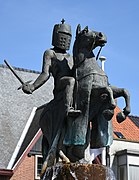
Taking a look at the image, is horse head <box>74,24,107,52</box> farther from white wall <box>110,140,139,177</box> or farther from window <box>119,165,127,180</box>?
window <box>119,165,127,180</box>

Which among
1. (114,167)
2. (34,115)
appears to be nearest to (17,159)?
(34,115)

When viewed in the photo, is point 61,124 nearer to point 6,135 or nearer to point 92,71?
point 92,71

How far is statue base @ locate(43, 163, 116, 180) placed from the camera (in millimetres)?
7926

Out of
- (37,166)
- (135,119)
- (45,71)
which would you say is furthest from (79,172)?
(135,119)

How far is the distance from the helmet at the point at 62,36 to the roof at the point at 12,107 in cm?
2170

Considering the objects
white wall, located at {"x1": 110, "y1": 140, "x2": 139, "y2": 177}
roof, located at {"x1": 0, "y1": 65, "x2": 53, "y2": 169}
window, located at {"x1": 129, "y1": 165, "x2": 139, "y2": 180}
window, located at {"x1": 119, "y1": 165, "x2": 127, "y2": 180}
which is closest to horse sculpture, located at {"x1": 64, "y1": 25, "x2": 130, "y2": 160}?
roof, located at {"x1": 0, "y1": 65, "x2": 53, "y2": 169}

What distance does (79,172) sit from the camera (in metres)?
7.93

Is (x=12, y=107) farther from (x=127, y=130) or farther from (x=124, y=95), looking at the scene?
(x=124, y=95)

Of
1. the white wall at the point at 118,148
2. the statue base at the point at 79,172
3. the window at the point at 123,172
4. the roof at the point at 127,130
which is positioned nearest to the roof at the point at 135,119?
the roof at the point at 127,130

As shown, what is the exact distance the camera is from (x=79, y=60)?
29.3 ft

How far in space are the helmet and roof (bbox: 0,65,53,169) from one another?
21.7 meters

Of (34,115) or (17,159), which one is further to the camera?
(34,115)

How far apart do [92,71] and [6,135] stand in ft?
78.5

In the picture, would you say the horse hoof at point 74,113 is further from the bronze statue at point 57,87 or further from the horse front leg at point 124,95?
the horse front leg at point 124,95
